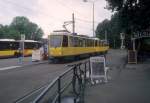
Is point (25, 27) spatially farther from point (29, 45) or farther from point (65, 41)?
point (65, 41)

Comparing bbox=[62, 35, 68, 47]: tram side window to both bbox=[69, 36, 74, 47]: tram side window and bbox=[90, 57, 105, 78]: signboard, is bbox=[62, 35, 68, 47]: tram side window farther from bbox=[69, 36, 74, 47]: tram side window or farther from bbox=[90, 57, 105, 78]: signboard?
bbox=[90, 57, 105, 78]: signboard

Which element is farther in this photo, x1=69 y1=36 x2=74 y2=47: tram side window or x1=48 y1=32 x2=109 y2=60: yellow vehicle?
x1=69 y1=36 x2=74 y2=47: tram side window

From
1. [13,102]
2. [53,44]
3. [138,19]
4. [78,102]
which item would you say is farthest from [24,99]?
[53,44]

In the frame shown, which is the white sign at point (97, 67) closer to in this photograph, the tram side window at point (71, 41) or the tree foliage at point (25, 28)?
the tram side window at point (71, 41)

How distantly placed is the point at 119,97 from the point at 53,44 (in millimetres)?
22765

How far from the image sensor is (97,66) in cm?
1678

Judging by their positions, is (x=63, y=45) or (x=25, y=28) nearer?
(x=63, y=45)

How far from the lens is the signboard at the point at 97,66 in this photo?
1659cm

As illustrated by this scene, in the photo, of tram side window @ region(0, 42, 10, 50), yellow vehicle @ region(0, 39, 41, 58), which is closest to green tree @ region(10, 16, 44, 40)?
yellow vehicle @ region(0, 39, 41, 58)

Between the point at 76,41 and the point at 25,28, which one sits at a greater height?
the point at 25,28

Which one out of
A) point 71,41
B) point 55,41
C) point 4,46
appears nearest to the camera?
point 55,41

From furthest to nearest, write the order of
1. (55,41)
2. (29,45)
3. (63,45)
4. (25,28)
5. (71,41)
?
(25,28) → (29,45) → (71,41) → (55,41) → (63,45)

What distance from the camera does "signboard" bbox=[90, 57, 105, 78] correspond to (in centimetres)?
1659

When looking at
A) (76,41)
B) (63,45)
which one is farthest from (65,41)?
(76,41)
